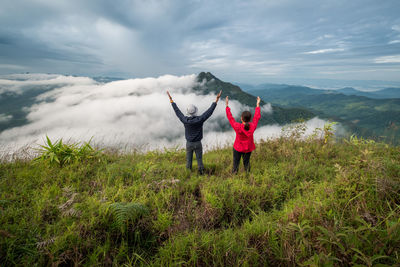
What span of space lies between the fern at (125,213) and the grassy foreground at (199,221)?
17mm

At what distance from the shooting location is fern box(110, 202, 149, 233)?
268 cm

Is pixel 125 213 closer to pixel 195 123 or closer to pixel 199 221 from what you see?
pixel 199 221

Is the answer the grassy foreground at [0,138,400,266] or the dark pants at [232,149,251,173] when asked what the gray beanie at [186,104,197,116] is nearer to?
the dark pants at [232,149,251,173]

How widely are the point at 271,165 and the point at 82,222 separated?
530 cm

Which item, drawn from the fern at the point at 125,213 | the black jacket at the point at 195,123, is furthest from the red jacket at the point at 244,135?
the fern at the point at 125,213

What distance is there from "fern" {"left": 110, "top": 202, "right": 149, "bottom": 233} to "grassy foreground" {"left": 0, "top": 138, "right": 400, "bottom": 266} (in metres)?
0.02

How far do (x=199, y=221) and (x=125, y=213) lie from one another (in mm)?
1302

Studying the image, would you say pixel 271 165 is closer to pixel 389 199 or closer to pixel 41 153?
pixel 389 199

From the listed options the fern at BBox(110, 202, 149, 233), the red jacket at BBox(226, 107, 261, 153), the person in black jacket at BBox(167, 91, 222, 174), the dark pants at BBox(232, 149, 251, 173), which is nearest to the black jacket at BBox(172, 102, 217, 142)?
the person in black jacket at BBox(167, 91, 222, 174)

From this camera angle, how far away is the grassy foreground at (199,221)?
84.4 inches

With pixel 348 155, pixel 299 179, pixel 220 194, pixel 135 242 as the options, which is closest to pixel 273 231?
pixel 220 194

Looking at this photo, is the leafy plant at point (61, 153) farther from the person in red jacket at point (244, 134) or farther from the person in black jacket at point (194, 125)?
the person in red jacket at point (244, 134)

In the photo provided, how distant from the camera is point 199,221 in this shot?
308 centimetres

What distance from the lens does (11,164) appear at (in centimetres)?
548
